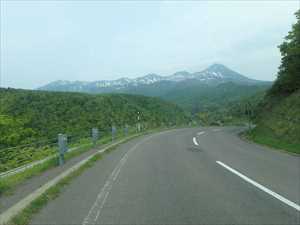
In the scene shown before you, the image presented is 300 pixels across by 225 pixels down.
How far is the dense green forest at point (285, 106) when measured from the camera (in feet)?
68.2

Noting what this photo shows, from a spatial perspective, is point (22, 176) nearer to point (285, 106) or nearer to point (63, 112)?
point (285, 106)

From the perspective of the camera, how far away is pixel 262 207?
243 inches

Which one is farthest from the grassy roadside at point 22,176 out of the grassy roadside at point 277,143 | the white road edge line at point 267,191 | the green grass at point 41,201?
the grassy roadside at point 277,143

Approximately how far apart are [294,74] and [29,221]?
2896cm

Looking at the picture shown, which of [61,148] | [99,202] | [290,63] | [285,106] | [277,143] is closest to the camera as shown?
[99,202]

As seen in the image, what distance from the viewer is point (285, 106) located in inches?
1067

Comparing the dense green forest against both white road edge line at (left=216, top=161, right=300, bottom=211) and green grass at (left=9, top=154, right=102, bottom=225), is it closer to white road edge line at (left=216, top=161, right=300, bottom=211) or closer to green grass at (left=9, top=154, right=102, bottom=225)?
white road edge line at (left=216, top=161, right=300, bottom=211)

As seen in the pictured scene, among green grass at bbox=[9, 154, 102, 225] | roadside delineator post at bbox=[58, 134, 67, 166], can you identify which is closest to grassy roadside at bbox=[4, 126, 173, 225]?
green grass at bbox=[9, 154, 102, 225]

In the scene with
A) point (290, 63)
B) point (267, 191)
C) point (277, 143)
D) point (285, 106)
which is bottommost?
point (277, 143)

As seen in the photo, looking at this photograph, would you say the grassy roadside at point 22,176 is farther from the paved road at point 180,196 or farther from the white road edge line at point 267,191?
the white road edge line at point 267,191

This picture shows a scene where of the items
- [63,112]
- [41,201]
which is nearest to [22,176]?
[41,201]

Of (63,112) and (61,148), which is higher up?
(63,112)

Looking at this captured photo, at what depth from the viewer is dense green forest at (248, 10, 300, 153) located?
2080cm

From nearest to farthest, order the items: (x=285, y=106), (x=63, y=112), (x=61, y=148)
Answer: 1. (x=61, y=148)
2. (x=285, y=106)
3. (x=63, y=112)
